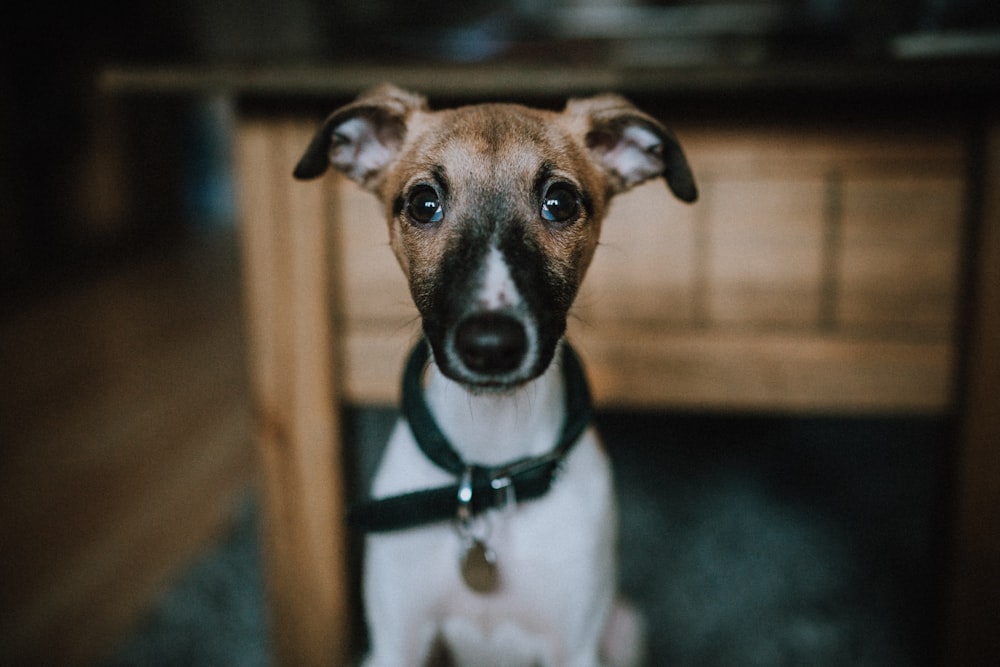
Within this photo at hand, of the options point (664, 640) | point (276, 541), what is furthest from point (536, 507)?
point (664, 640)

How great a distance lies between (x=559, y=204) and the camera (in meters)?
1.11

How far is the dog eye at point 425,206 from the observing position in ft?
3.59

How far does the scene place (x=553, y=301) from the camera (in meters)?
1.01

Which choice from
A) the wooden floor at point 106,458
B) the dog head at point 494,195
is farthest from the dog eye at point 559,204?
the wooden floor at point 106,458

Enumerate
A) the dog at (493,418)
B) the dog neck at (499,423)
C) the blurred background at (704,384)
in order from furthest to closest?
the blurred background at (704,384)
the dog neck at (499,423)
the dog at (493,418)

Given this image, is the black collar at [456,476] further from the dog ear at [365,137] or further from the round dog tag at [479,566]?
the dog ear at [365,137]

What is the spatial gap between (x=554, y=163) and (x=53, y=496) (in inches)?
80.9

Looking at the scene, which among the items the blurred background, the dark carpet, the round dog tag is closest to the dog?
the round dog tag

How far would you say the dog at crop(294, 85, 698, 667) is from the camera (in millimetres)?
1074

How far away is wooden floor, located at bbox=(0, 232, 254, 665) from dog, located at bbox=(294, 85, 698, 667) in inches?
38.3

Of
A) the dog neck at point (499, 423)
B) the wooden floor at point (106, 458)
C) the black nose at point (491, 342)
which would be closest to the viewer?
the black nose at point (491, 342)

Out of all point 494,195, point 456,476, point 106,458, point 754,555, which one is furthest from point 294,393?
point 106,458

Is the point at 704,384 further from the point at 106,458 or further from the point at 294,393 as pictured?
the point at 106,458

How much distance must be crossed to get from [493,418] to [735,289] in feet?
1.87
